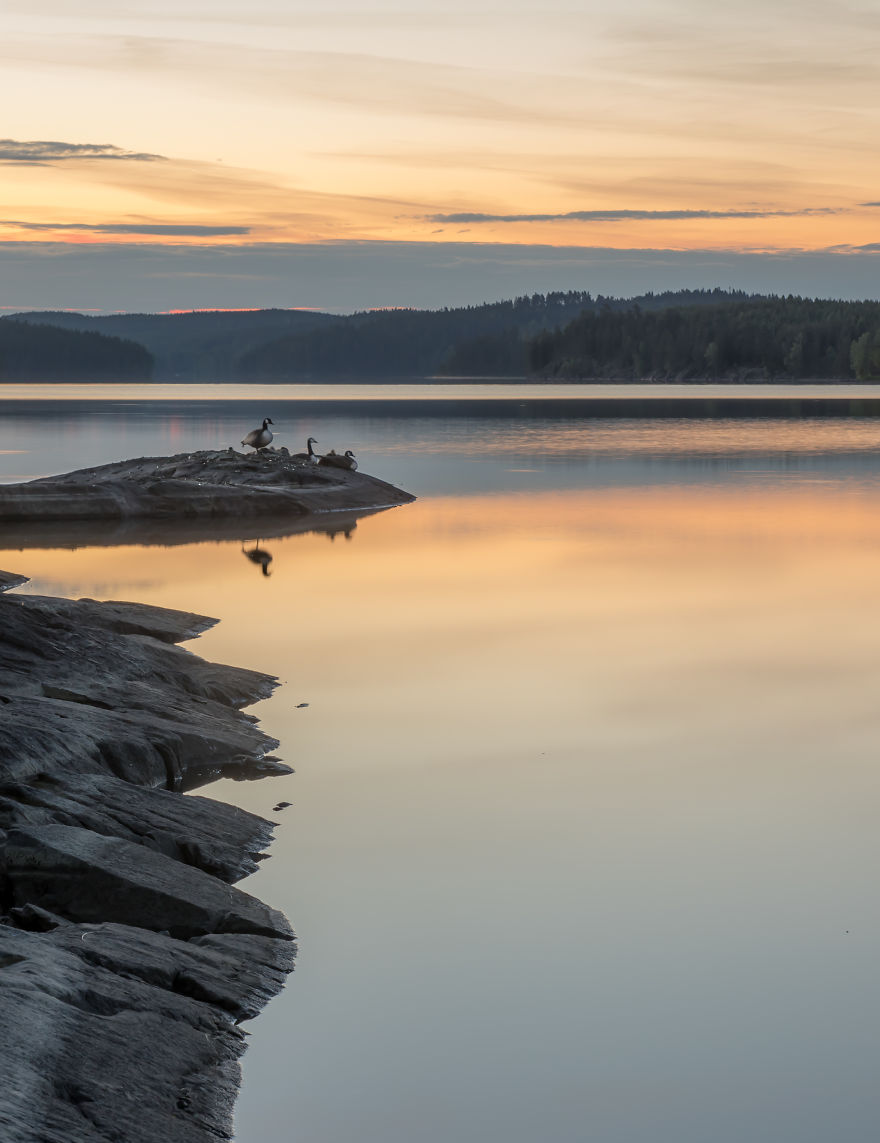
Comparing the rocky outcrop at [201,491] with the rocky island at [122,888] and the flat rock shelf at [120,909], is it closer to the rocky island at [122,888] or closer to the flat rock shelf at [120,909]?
the rocky island at [122,888]

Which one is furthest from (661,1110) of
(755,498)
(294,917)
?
(755,498)

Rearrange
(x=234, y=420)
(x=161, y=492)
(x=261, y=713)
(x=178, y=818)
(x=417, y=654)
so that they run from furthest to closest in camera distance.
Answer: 1. (x=234, y=420)
2. (x=161, y=492)
3. (x=417, y=654)
4. (x=261, y=713)
5. (x=178, y=818)

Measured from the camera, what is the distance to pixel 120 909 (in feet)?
24.4

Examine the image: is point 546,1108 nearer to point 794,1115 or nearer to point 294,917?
point 794,1115

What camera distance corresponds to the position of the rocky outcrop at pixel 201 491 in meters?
30.6

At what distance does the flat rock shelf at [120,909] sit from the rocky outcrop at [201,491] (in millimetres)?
18824

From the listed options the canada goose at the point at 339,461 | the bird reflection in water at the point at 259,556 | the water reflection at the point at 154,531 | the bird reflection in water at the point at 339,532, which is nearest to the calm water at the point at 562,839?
the bird reflection in water at the point at 259,556

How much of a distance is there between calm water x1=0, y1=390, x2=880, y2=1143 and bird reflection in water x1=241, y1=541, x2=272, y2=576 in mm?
287

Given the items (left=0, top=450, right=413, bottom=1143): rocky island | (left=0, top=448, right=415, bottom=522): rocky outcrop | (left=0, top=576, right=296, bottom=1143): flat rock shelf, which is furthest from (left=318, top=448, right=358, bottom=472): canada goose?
(left=0, top=576, right=296, bottom=1143): flat rock shelf

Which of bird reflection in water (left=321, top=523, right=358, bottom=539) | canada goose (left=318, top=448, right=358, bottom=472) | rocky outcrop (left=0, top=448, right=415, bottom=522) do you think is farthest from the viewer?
canada goose (left=318, top=448, right=358, bottom=472)

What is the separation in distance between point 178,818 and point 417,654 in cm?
707

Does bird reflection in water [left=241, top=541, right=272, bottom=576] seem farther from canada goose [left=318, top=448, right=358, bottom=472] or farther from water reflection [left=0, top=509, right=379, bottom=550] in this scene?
canada goose [left=318, top=448, right=358, bottom=472]

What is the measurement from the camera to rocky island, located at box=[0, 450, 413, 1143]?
18.7 feet

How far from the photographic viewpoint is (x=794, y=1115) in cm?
617
